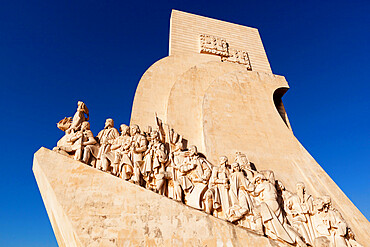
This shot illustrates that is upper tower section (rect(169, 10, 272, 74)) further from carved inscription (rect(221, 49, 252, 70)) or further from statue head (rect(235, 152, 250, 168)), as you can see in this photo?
statue head (rect(235, 152, 250, 168))

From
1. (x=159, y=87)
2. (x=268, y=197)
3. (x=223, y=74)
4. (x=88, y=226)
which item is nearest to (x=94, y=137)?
(x=88, y=226)

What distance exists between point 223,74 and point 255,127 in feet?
6.87

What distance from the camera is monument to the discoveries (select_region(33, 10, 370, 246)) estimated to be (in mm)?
3453

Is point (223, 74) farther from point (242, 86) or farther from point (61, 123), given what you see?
point (61, 123)

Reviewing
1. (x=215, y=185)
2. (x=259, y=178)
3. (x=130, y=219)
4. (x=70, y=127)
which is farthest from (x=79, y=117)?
(x=259, y=178)

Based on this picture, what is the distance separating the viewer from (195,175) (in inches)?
184

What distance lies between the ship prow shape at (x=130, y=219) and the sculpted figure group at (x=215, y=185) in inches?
18.7

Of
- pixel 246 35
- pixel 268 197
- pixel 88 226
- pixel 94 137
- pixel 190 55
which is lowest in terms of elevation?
pixel 88 226

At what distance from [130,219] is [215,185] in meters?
1.69

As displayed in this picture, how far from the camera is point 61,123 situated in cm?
562

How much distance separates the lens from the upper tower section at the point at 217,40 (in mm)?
9133

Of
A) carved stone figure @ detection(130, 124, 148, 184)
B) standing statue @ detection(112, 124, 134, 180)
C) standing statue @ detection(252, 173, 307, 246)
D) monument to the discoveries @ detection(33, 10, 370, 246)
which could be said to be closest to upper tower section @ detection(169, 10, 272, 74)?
monument to the discoveries @ detection(33, 10, 370, 246)

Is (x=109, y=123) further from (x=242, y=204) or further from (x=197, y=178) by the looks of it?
(x=242, y=204)

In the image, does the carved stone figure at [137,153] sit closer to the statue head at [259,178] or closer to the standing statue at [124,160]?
the standing statue at [124,160]
